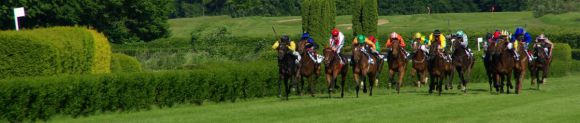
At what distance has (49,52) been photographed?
22016 millimetres

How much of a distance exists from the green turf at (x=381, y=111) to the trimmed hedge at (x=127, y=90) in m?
0.30

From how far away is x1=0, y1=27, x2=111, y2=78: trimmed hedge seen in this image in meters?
21.2

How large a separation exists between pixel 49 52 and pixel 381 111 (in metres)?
6.82

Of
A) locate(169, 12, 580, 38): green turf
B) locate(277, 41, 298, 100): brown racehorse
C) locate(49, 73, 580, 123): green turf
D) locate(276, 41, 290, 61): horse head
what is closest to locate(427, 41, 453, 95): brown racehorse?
locate(49, 73, 580, 123): green turf

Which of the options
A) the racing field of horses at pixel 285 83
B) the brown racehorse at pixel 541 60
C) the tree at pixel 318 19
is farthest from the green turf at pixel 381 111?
the tree at pixel 318 19

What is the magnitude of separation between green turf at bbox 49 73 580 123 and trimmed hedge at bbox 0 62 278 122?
30 cm

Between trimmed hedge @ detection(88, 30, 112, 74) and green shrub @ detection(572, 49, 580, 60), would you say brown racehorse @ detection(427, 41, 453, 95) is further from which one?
green shrub @ detection(572, 49, 580, 60)

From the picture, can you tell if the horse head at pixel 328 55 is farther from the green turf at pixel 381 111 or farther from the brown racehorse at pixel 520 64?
the brown racehorse at pixel 520 64

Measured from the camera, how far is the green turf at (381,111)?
1808 cm

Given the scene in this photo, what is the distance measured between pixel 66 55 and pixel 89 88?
3.30 metres

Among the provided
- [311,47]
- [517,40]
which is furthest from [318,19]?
[311,47]

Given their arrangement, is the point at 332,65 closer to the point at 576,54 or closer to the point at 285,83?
the point at 285,83

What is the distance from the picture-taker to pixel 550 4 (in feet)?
335

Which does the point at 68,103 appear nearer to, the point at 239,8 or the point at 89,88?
the point at 89,88
